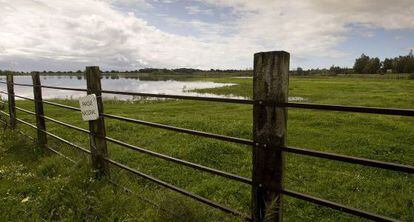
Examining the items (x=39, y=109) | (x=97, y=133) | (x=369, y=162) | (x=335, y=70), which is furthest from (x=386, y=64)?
(x=369, y=162)

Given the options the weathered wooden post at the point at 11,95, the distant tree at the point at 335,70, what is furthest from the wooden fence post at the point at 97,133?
the distant tree at the point at 335,70

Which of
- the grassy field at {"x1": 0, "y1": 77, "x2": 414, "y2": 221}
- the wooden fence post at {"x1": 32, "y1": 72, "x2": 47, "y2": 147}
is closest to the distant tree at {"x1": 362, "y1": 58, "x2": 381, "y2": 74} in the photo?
the grassy field at {"x1": 0, "y1": 77, "x2": 414, "y2": 221}

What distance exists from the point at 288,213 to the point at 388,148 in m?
6.30

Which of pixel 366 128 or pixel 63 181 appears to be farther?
pixel 366 128

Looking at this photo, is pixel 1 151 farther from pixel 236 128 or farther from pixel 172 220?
pixel 236 128

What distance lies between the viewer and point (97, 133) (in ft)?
20.6

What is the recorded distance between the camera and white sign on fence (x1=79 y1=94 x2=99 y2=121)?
6.13 metres

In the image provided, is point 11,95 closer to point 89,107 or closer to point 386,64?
point 89,107

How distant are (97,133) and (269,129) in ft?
12.7

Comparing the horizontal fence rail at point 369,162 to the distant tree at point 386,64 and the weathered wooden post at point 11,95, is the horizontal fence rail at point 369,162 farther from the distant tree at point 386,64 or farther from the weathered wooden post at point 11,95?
the distant tree at point 386,64

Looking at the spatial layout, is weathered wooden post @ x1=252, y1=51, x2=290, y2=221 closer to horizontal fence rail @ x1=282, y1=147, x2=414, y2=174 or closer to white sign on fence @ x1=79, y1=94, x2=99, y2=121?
horizontal fence rail @ x1=282, y1=147, x2=414, y2=174

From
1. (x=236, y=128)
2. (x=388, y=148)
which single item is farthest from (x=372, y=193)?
(x=236, y=128)

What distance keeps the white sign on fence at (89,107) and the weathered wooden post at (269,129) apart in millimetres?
3573

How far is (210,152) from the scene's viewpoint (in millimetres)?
9812
